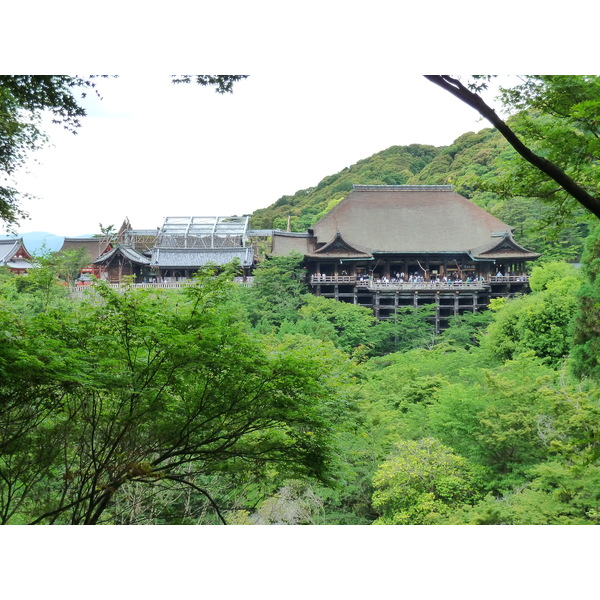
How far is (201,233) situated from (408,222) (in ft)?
4.58

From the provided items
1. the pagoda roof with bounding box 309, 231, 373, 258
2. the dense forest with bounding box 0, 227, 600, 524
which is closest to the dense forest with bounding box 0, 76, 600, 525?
the dense forest with bounding box 0, 227, 600, 524

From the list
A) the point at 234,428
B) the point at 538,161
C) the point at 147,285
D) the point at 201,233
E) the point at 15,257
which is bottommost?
the point at 234,428

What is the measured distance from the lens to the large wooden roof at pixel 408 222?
3648mm

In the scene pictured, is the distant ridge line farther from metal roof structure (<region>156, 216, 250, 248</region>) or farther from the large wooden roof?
metal roof structure (<region>156, 216, 250, 248</region>)

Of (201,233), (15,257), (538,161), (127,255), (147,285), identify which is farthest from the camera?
(201,233)

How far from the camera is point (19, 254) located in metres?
3.22

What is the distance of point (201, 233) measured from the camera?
3475mm

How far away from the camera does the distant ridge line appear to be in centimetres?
368

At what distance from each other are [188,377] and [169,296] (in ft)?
1.44

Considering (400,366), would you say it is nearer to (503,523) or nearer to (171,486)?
(503,523)

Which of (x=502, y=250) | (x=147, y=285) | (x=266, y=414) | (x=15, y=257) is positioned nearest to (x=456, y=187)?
(x=502, y=250)

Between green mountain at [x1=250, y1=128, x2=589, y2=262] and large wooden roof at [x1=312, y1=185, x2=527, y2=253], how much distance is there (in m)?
0.07

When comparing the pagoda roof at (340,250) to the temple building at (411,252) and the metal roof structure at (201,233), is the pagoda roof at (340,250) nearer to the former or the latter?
the temple building at (411,252)

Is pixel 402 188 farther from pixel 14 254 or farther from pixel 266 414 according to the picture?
pixel 14 254
